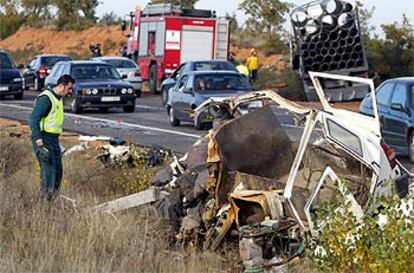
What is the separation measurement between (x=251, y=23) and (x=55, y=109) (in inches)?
1884

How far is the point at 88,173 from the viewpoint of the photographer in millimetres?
16641

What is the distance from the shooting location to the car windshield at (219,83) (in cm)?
2611

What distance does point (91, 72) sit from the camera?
3259 centimetres

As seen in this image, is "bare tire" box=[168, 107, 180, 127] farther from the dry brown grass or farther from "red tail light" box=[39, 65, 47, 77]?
"red tail light" box=[39, 65, 47, 77]

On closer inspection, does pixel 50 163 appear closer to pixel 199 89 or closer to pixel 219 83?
pixel 199 89

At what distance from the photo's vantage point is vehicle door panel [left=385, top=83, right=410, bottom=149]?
18969 millimetres

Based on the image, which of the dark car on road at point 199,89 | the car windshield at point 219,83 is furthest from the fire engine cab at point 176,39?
the car windshield at point 219,83

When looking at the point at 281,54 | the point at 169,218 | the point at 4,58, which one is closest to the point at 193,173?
the point at 169,218

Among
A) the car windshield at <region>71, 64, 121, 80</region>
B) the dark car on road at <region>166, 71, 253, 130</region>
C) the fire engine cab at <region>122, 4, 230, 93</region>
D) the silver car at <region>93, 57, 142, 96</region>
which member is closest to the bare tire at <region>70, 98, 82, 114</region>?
the car windshield at <region>71, 64, 121, 80</region>

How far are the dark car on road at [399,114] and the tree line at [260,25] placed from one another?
1784 centimetres

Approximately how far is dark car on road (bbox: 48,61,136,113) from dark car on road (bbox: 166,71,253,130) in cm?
476

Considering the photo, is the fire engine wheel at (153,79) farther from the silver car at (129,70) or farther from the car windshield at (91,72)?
the car windshield at (91,72)

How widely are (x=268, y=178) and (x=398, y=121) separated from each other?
7565 mm

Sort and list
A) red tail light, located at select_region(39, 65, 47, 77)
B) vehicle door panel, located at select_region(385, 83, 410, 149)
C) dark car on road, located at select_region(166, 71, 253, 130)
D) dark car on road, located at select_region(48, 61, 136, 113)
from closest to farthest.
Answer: vehicle door panel, located at select_region(385, 83, 410, 149) → dark car on road, located at select_region(166, 71, 253, 130) → dark car on road, located at select_region(48, 61, 136, 113) → red tail light, located at select_region(39, 65, 47, 77)
